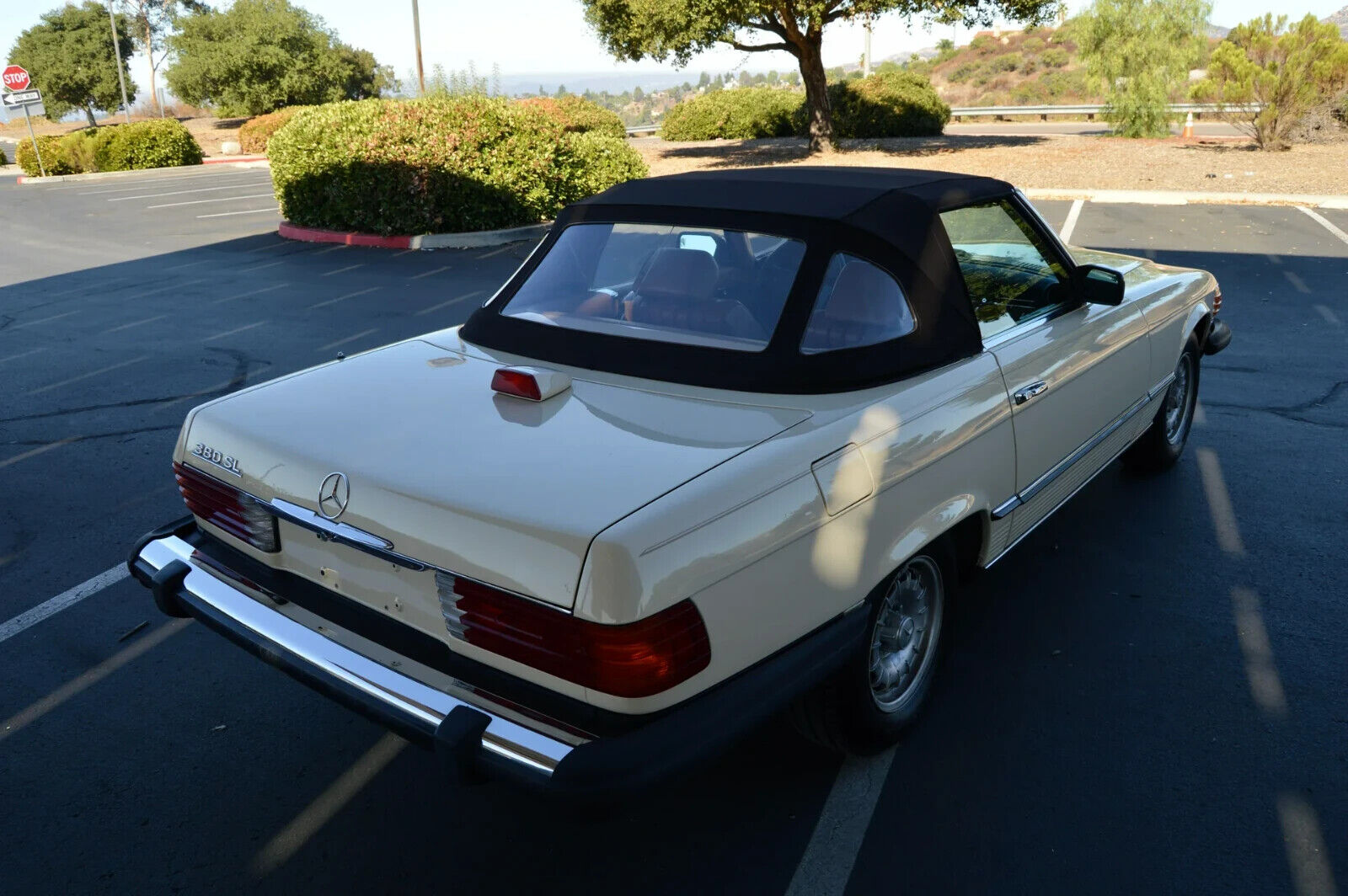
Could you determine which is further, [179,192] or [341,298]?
[179,192]

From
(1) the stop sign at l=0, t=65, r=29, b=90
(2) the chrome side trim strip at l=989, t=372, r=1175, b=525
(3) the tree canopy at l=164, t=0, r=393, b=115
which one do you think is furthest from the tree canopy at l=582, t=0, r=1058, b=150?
(3) the tree canopy at l=164, t=0, r=393, b=115

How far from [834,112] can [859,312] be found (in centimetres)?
2696

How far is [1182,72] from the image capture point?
24828 mm

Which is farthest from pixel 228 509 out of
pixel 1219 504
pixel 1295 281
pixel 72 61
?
pixel 72 61

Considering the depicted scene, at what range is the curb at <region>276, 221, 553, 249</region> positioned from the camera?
1377 cm

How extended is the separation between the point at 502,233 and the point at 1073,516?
416 inches

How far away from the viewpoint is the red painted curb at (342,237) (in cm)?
1391

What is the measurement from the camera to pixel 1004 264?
157 inches

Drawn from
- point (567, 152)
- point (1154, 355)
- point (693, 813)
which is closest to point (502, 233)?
point (567, 152)

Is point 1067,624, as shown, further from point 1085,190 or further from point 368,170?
point 1085,190

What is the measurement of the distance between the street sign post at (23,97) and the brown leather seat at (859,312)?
109 ft

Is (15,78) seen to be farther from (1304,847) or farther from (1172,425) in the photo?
(1304,847)

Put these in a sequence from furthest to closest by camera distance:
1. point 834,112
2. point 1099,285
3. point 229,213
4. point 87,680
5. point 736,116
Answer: point 736,116
point 834,112
point 229,213
point 1099,285
point 87,680

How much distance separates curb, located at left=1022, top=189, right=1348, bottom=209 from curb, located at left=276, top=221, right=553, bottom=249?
7946 millimetres
